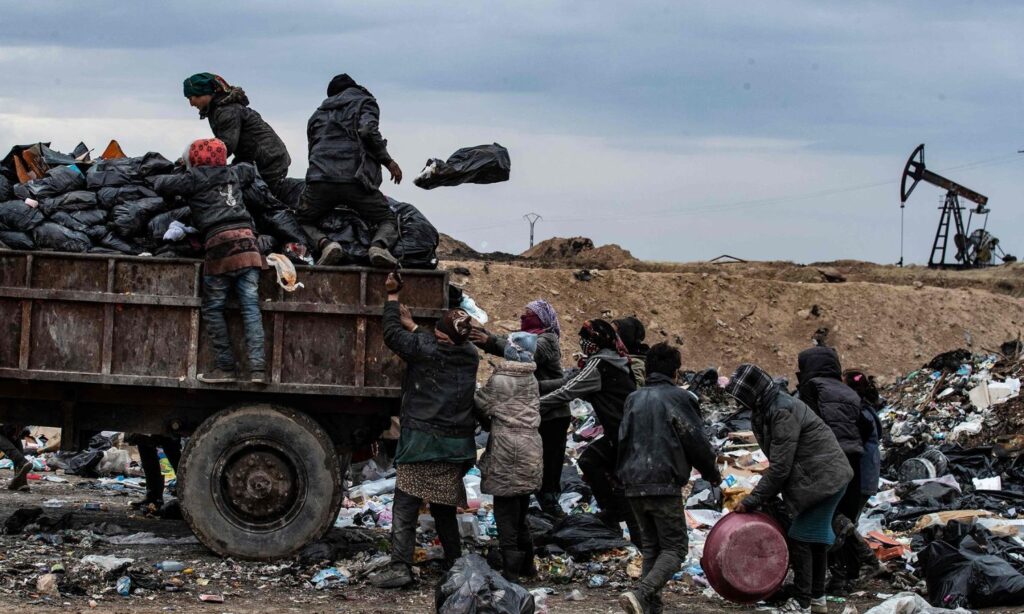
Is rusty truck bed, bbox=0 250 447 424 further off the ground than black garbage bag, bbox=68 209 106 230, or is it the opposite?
black garbage bag, bbox=68 209 106 230

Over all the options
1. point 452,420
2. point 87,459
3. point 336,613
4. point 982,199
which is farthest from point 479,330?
point 982,199

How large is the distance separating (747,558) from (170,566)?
3.40 m

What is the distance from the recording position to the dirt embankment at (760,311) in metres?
26.6

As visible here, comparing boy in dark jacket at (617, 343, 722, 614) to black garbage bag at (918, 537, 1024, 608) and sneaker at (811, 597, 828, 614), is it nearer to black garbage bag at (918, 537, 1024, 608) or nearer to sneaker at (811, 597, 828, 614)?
sneaker at (811, 597, 828, 614)

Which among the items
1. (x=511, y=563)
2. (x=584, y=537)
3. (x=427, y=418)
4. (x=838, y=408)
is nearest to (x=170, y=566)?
(x=427, y=418)

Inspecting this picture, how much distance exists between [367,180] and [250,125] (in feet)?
3.65

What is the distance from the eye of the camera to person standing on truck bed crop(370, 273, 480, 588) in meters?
7.38

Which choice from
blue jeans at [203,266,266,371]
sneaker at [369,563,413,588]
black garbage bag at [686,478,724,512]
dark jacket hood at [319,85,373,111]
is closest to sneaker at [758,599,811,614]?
sneaker at [369,563,413,588]

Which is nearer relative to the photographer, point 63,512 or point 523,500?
point 523,500

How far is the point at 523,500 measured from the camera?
7.64 meters

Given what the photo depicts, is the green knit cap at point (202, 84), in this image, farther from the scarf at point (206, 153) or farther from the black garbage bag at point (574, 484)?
the black garbage bag at point (574, 484)

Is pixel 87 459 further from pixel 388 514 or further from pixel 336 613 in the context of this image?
pixel 336 613

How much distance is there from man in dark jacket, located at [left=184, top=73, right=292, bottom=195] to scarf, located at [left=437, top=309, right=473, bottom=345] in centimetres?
213

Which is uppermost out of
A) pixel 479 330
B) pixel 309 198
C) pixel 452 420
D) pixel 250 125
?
pixel 250 125
